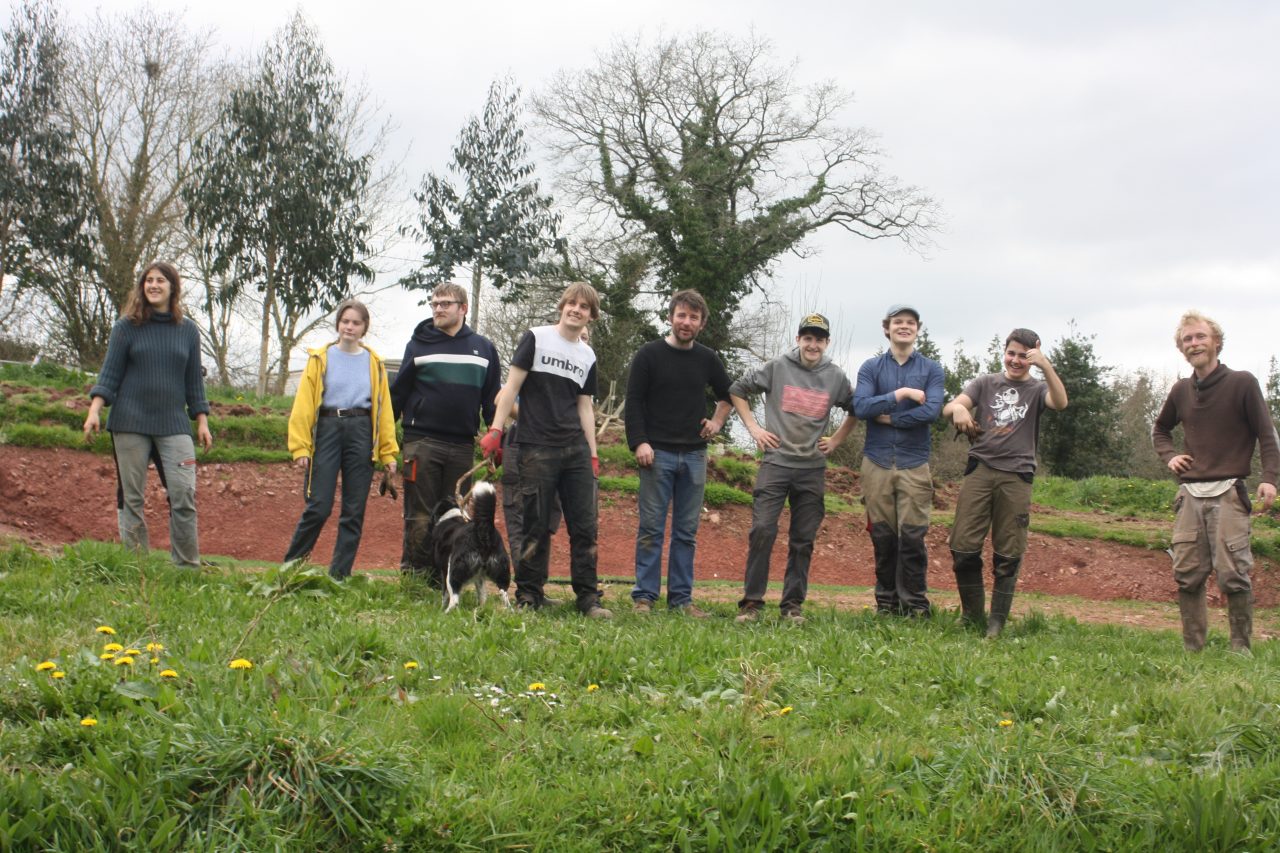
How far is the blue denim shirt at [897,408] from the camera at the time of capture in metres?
7.58

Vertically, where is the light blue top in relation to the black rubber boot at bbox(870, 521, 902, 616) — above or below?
above

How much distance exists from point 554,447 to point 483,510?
0.76 m

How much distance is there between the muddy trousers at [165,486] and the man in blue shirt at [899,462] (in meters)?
4.72

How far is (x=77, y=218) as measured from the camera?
28.2 metres

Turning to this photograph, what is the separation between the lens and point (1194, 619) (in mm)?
6828

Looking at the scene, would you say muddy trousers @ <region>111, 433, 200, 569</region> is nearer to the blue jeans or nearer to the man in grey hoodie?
the blue jeans

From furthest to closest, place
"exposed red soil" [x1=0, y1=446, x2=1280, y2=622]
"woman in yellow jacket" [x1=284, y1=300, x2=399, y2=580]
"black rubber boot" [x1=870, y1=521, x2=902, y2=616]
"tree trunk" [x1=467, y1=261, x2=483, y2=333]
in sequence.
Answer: "tree trunk" [x1=467, y1=261, x2=483, y2=333], "exposed red soil" [x1=0, y1=446, x2=1280, y2=622], "black rubber boot" [x1=870, y1=521, x2=902, y2=616], "woman in yellow jacket" [x1=284, y1=300, x2=399, y2=580]

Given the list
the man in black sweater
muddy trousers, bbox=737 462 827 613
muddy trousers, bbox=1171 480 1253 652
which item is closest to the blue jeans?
the man in black sweater

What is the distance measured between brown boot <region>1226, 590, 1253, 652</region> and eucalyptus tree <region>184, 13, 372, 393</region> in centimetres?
2239

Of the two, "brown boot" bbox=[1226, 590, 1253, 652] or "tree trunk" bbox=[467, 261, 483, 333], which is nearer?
"brown boot" bbox=[1226, 590, 1253, 652]

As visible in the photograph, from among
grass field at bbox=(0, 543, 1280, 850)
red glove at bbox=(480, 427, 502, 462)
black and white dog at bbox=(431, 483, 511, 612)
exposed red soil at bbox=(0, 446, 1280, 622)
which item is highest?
red glove at bbox=(480, 427, 502, 462)

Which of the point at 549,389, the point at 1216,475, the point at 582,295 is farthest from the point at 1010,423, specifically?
the point at 549,389

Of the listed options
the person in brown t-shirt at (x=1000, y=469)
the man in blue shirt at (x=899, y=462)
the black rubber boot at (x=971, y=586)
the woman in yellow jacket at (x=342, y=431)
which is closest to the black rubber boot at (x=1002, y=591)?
the person in brown t-shirt at (x=1000, y=469)

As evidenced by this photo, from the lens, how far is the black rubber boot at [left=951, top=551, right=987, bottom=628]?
737 cm
